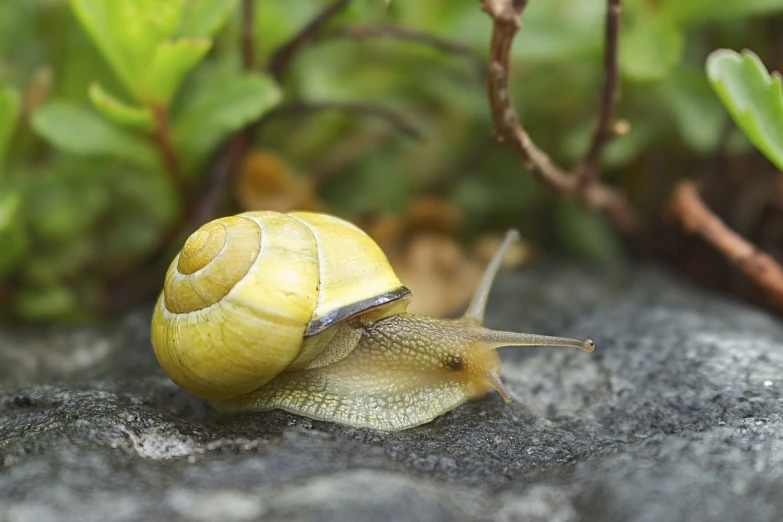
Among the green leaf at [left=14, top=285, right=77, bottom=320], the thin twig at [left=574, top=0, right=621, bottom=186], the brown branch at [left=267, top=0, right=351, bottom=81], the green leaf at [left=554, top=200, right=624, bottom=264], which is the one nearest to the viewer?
the thin twig at [left=574, top=0, right=621, bottom=186]

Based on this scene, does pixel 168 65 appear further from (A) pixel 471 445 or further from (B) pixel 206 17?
(A) pixel 471 445

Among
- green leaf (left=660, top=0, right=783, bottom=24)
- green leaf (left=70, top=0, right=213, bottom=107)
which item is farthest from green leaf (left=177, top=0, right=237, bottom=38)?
green leaf (left=660, top=0, right=783, bottom=24)

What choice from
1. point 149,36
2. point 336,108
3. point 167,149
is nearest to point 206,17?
point 149,36

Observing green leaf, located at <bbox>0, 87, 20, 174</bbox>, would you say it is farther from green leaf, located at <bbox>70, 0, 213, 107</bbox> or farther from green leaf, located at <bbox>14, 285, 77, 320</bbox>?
green leaf, located at <bbox>14, 285, 77, 320</bbox>

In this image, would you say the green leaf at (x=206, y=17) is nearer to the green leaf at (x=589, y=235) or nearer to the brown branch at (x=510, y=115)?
the brown branch at (x=510, y=115)

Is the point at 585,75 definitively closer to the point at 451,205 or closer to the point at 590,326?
the point at 451,205

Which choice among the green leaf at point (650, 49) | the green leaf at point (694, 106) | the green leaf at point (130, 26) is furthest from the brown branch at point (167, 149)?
the green leaf at point (694, 106)
